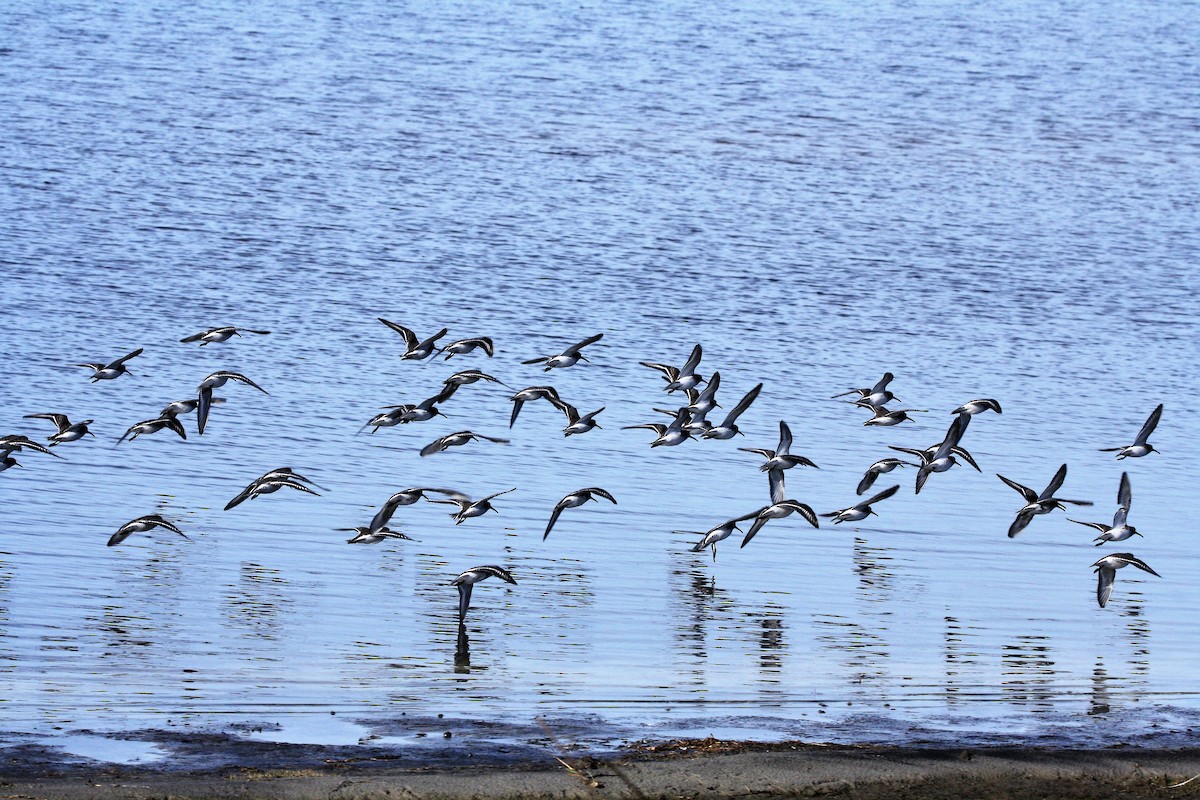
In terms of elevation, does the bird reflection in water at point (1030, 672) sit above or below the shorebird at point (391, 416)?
below

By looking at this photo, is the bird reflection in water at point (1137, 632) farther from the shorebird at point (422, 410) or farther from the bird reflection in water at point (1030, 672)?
the shorebird at point (422, 410)

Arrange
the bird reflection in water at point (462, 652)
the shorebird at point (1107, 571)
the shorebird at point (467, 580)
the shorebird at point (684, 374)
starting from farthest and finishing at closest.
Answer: the shorebird at point (684, 374), the shorebird at point (1107, 571), the shorebird at point (467, 580), the bird reflection in water at point (462, 652)

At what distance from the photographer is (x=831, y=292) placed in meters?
51.0

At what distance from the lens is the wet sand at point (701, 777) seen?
13.5 metres

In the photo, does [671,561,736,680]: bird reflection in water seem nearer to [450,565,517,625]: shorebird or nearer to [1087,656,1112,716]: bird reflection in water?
[450,565,517,625]: shorebird

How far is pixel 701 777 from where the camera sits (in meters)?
14.1

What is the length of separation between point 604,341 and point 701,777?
28.3m

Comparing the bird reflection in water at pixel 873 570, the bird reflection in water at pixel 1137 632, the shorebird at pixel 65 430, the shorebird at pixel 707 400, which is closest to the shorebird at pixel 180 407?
the shorebird at pixel 65 430

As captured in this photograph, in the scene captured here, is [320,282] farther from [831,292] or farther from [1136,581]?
[1136,581]

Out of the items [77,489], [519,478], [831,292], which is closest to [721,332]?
[831,292]

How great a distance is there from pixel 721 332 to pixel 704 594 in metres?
23.0

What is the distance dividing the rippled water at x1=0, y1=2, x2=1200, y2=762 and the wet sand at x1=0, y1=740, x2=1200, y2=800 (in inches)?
39.9

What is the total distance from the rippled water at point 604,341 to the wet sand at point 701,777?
101 centimetres

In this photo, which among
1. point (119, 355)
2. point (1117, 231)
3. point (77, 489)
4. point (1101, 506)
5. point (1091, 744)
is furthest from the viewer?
point (1117, 231)
